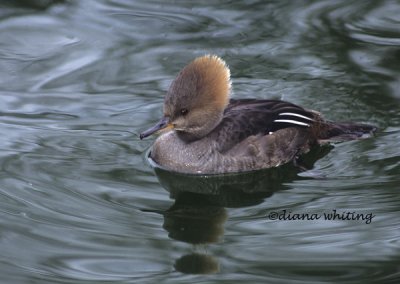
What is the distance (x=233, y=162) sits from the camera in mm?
7996

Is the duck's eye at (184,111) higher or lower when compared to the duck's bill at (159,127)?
higher

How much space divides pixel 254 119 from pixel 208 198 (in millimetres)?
917

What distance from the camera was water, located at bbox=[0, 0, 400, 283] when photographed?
6316 mm

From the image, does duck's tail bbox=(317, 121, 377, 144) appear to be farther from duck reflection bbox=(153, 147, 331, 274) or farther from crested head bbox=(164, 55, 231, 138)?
crested head bbox=(164, 55, 231, 138)

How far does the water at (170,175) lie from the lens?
6316 mm

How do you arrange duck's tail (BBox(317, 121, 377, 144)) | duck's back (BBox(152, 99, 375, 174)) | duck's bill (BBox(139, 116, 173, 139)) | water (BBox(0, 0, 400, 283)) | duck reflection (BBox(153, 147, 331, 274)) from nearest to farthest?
water (BBox(0, 0, 400, 283)) < duck reflection (BBox(153, 147, 331, 274)) < duck's bill (BBox(139, 116, 173, 139)) < duck's back (BBox(152, 99, 375, 174)) < duck's tail (BBox(317, 121, 377, 144))

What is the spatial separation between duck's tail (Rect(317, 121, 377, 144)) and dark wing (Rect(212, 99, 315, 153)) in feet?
0.57

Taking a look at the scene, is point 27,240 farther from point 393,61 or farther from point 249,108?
point 393,61

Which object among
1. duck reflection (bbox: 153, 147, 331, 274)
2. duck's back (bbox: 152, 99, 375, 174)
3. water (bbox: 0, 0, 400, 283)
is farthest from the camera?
duck's back (bbox: 152, 99, 375, 174)

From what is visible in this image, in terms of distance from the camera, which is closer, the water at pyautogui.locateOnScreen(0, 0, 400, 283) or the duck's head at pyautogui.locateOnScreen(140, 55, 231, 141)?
the water at pyautogui.locateOnScreen(0, 0, 400, 283)

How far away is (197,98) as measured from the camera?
7.86 m

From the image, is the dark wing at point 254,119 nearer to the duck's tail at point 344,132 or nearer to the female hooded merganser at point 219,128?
the female hooded merganser at point 219,128

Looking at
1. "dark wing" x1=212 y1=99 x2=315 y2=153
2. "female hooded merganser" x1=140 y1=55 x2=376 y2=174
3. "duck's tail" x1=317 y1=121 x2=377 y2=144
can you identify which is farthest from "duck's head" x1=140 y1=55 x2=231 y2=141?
"duck's tail" x1=317 y1=121 x2=377 y2=144

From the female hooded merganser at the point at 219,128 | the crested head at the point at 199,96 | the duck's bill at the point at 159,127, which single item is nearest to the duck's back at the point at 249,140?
the female hooded merganser at the point at 219,128
